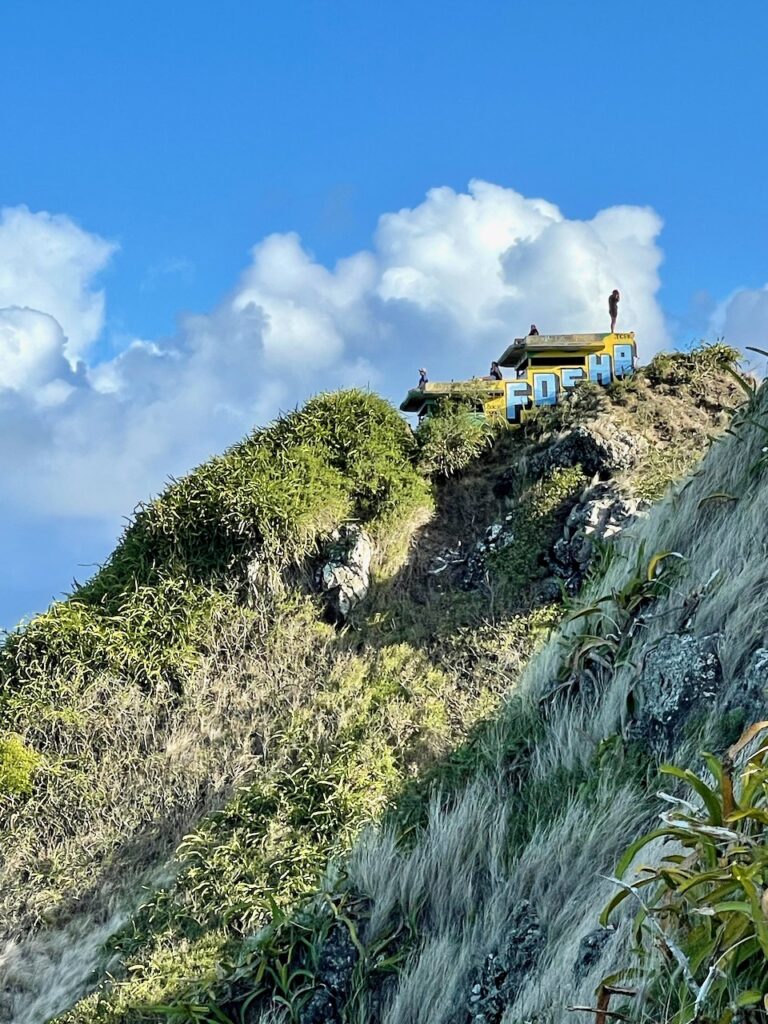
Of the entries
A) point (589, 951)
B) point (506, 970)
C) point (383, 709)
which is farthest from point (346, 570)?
point (589, 951)

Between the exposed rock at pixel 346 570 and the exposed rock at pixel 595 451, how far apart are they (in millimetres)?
2246

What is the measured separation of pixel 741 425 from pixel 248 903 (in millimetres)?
4857

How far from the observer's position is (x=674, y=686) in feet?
18.0

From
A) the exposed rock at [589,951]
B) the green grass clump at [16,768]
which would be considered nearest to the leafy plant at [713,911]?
the exposed rock at [589,951]

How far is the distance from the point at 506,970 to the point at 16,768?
7.15 m

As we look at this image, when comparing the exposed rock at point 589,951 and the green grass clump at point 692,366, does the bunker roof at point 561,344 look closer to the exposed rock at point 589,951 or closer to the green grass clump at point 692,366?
the green grass clump at point 692,366

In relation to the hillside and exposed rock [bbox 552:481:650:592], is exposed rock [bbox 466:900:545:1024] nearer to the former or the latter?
the hillside

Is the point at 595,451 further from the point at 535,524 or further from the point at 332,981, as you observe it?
the point at 332,981

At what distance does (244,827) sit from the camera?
936cm

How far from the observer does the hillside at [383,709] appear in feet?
17.9

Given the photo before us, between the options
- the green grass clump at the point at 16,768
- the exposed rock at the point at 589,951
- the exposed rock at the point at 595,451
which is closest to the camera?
the exposed rock at the point at 589,951

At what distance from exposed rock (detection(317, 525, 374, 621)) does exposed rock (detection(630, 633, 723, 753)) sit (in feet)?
20.6

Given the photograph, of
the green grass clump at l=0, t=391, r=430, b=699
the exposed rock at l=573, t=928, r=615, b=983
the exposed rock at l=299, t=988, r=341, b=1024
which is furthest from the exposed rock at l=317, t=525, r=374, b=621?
the exposed rock at l=573, t=928, r=615, b=983

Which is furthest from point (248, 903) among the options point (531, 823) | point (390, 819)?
point (531, 823)
